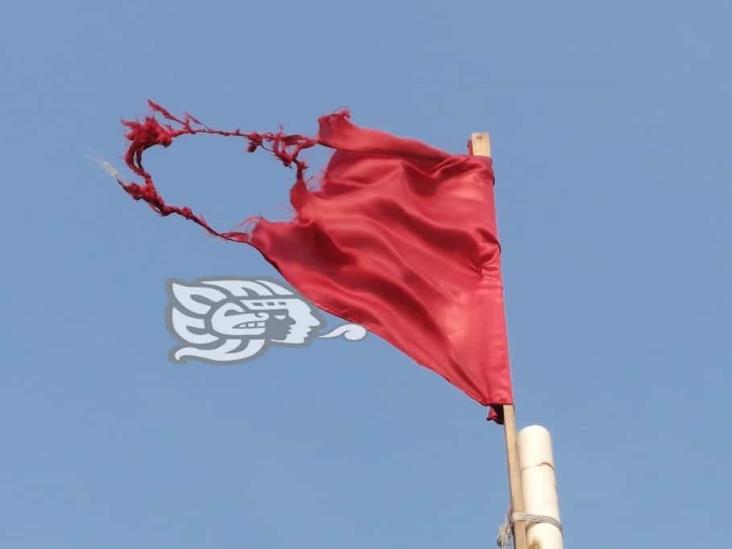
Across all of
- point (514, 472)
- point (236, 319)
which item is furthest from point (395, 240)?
point (514, 472)

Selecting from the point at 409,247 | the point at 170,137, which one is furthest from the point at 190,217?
the point at 409,247

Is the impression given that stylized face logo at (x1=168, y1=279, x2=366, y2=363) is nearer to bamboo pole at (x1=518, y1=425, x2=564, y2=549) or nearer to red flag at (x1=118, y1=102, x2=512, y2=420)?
red flag at (x1=118, y1=102, x2=512, y2=420)

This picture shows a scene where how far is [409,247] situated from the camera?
12.8m

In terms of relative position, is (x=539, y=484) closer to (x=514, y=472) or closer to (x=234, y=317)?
(x=514, y=472)

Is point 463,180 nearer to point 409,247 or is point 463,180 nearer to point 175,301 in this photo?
point 409,247

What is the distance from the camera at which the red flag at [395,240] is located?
1198 cm

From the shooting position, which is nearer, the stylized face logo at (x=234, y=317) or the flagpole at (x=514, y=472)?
the flagpole at (x=514, y=472)

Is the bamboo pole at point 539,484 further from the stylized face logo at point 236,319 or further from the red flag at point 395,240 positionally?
the stylized face logo at point 236,319

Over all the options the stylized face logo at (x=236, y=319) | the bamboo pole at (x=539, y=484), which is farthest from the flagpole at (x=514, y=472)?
the stylized face logo at (x=236, y=319)

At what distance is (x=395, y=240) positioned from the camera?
12820 mm

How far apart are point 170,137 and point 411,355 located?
2365 millimetres

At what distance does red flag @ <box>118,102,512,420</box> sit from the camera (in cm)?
1198

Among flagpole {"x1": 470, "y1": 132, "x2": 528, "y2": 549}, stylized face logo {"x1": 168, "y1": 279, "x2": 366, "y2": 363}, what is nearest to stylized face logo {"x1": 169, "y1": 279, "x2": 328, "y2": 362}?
stylized face logo {"x1": 168, "y1": 279, "x2": 366, "y2": 363}

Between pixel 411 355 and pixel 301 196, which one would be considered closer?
pixel 411 355
